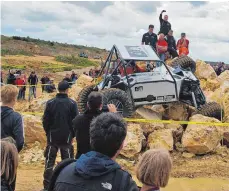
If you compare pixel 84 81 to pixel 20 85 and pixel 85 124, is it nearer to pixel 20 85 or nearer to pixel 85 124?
pixel 20 85

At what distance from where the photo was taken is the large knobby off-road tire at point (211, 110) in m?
9.35

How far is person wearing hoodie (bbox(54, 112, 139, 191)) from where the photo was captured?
84.3 inches

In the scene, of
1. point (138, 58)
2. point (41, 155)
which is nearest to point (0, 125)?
point (41, 155)

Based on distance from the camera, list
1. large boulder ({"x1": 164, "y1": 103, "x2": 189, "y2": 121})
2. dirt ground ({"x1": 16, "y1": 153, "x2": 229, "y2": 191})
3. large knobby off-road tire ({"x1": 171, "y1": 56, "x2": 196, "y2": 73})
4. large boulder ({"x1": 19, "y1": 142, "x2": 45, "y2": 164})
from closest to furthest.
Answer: dirt ground ({"x1": 16, "y1": 153, "x2": 229, "y2": 191}) → large boulder ({"x1": 19, "y1": 142, "x2": 45, "y2": 164}) → large boulder ({"x1": 164, "y1": 103, "x2": 189, "y2": 121}) → large knobby off-road tire ({"x1": 171, "y1": 56, "x2": 196, "y2": 73})

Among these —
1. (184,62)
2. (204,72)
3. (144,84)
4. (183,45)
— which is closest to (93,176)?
(144,84)

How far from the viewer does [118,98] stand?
28.2ft

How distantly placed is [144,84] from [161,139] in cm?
153

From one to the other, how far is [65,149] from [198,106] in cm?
525

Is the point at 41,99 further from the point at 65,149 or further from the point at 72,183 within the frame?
the point at 72,183

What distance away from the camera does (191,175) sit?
24.0 feet

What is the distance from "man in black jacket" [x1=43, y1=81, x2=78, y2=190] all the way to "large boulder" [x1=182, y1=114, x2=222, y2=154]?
3.65 metres

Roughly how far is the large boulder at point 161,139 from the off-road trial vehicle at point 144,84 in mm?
798

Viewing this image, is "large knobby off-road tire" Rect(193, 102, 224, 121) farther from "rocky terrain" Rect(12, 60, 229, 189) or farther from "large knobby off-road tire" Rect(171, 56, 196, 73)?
"large knobby off-road tire" Rect(171, 56, 196, 73)

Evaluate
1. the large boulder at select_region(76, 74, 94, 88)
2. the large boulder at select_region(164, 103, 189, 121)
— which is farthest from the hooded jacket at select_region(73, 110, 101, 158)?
the large boulder at select_region(76, 74, 94, 88)
